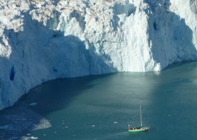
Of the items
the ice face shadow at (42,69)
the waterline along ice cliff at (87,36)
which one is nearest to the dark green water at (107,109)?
the ice face shadow at (42,69)

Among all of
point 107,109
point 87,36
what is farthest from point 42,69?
point 107,109

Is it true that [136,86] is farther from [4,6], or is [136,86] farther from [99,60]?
[4,6]

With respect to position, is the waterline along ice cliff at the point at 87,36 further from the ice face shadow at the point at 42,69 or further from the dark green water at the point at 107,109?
the dark green water at the point at 107,109

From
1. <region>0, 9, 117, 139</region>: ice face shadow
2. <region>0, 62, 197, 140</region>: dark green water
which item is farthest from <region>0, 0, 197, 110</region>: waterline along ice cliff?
<region>0, 62, 197, 140</region>: dark green water

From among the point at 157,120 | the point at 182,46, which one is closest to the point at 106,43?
the point at 182,46

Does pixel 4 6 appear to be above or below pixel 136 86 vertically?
above

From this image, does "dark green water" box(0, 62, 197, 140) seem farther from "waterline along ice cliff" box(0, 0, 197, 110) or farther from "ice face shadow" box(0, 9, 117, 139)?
"waterline along ice cliff" box(0, 0, 197, 110)

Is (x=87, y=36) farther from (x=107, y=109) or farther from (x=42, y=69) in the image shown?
(x=107, y=109)
